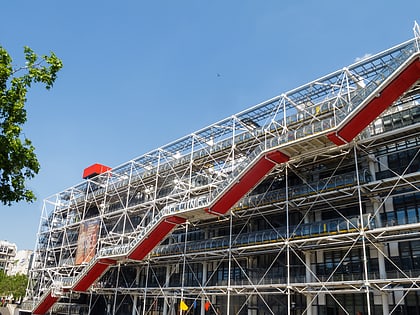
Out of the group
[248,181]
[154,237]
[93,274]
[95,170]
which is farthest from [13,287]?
[248,181]

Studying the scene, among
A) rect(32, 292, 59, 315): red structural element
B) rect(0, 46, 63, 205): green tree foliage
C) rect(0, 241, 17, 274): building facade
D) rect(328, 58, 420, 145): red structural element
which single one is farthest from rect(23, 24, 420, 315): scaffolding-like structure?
rect(0, 241, 17, 274): building facade

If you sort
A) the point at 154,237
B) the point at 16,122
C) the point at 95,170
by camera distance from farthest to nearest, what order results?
the point at 95,170
the point at 154,237
the point at 16,122

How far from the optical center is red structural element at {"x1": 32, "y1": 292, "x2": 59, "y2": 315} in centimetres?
3152

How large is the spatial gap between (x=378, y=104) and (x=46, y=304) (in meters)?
29.3

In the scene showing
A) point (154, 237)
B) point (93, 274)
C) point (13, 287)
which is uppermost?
point (154, 237)

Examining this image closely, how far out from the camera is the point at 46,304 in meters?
32.2

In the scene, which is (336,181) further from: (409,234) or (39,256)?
(39,256)

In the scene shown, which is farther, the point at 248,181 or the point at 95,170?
the point at 95,170

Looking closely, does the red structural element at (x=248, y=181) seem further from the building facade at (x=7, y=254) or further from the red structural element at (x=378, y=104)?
the building facade at (x=7, y=254)

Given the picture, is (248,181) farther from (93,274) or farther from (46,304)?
(46,304)

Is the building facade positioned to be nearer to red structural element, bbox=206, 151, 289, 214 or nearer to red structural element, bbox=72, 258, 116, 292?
red structural element, bbox=72, 258, 116, 292

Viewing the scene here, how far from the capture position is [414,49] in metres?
15.7

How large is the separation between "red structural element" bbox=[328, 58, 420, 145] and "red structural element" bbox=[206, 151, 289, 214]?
3.13m

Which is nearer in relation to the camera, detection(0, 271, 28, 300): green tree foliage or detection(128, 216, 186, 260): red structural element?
detection(128, 216, 186, 260): red structural element
